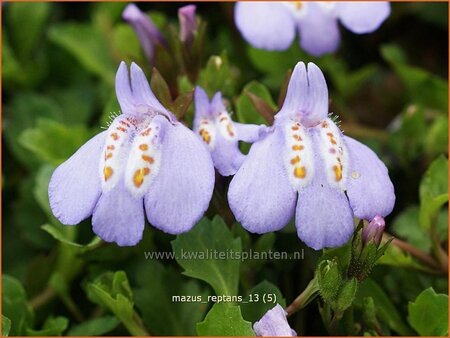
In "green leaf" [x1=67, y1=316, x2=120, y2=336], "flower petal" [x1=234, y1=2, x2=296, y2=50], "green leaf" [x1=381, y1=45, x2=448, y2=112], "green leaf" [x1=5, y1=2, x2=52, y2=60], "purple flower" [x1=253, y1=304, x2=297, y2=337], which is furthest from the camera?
"green leaf" [x1=5, y1=2, x2=52, y2=60]

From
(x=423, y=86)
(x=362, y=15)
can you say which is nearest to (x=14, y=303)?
(x=362, y=15)

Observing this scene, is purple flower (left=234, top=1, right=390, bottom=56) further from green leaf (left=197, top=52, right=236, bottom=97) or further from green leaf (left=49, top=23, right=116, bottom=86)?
green leaf (left=49, top=23, right=116, bottom=86)

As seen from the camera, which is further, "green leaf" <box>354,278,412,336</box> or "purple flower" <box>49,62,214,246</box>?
"green leaf" <box>354,278,412,336</box>

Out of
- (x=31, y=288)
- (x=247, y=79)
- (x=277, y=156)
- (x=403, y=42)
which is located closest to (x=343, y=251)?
(x=277, y=156)

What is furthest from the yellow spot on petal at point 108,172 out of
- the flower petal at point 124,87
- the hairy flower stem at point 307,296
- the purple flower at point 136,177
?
the hairy flower stem at point 307,296

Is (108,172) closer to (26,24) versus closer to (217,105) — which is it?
(217,105)

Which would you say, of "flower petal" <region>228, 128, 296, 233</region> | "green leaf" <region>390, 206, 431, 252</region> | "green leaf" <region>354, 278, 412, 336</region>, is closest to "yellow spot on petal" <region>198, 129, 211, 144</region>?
"flower petal" <region>228, 128, 296, 233</region>
